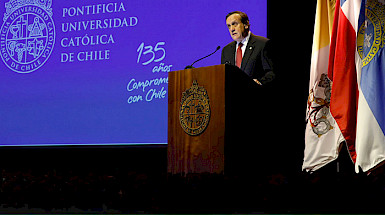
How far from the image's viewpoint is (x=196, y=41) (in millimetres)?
4320

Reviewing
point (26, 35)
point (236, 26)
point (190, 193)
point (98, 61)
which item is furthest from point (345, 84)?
point (26, 35)

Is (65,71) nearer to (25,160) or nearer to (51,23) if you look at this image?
(51,23)

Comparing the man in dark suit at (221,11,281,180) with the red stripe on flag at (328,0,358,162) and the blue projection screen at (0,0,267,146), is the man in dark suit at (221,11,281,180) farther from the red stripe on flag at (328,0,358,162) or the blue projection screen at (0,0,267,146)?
the blue projection screen at (0,0,267,146)

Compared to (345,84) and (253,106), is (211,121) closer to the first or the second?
(253,106)

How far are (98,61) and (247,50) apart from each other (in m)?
1.79

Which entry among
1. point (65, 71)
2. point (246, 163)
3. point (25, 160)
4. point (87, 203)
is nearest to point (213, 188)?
point (246, 163)

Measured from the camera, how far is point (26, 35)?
520cm

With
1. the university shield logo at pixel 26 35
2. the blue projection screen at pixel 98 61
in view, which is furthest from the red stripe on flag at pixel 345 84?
the university shield logo at pixel 26 35

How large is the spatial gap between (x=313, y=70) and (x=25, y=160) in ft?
10.8

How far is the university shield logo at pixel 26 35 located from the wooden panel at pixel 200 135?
2531 millimetres

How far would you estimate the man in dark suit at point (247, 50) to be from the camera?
3459 mm

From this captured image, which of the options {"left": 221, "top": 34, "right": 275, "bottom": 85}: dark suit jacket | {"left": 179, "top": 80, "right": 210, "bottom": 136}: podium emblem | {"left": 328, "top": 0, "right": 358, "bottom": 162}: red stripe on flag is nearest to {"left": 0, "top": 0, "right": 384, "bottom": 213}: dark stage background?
{"left": 179, "top": 80, "right": 210, "bottom": 136}: podium emblem

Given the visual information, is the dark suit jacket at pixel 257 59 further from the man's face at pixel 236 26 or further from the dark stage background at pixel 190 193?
the dark stage background at pixel 190 193

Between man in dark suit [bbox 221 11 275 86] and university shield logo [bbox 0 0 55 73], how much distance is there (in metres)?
2.25
